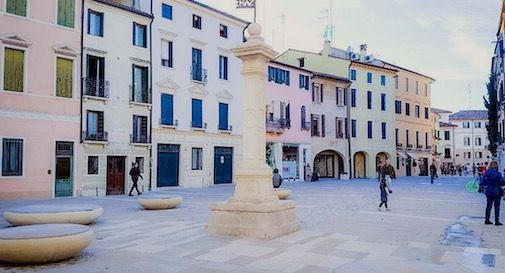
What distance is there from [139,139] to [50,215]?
17644 millimetres

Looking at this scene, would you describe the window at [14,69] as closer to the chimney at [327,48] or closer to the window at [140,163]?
the window at [140,163]

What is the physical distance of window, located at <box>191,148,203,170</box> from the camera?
3234cm

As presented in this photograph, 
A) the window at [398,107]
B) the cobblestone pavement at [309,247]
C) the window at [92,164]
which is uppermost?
the window at [398,107]

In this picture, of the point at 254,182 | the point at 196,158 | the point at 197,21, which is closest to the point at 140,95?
the point at 196,158

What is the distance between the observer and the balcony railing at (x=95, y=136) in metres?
25.3

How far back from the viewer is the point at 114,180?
27000 millimetres

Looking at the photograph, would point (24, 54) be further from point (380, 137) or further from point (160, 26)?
point (380, 137)

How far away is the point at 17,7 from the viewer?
22688 mm

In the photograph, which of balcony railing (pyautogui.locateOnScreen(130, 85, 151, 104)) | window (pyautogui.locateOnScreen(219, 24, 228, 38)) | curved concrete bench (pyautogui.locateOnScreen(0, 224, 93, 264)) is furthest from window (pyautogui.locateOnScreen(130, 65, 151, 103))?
curved concrete bench (pyautogui.locateOnScreen(0, 224, 93, 264))

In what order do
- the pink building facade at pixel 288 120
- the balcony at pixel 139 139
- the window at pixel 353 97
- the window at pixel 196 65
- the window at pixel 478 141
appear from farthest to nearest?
1. the window at pixel 478 141
2. the window at pixel 353 97
3. the pink building facade at pixel 288 120
4. the window at pixel 196 65
5. the balcony at pixel 139 139

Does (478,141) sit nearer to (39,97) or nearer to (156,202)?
(39,97)

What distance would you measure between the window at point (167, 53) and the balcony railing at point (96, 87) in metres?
5.01

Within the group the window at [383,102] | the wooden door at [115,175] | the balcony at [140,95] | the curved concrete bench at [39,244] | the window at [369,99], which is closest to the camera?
the curved concrete bench at [39,244]

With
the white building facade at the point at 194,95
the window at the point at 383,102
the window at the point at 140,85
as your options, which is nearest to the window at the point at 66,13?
the window at the point at 140,85
